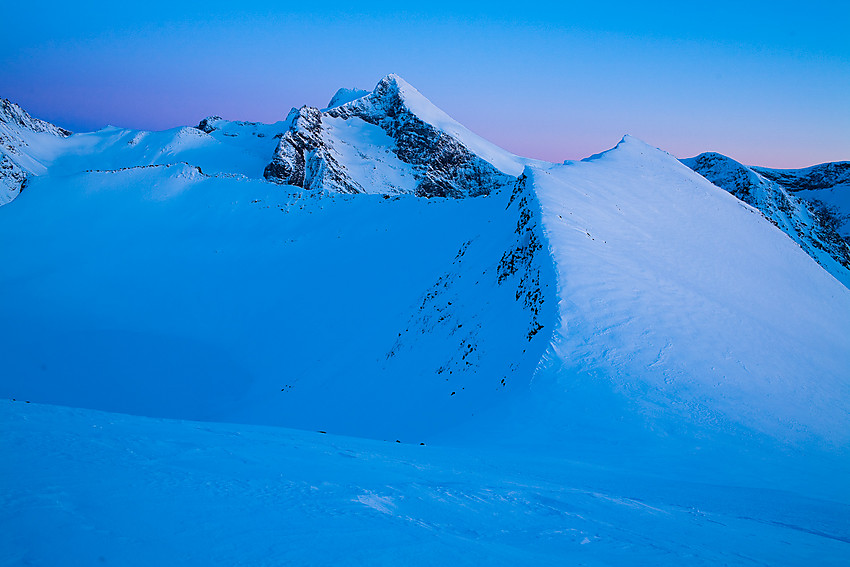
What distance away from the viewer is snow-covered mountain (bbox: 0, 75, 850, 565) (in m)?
4.62

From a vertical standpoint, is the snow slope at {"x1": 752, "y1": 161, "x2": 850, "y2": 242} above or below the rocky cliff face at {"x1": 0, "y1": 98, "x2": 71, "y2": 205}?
above

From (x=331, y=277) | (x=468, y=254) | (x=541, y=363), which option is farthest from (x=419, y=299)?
(x=541, y=363)

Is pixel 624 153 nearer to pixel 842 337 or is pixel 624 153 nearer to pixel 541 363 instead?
pixel 842 337

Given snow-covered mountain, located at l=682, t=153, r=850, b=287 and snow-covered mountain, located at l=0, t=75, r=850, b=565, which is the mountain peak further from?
snow-covered mountain, located at l=682, t=153, r=850, b=287

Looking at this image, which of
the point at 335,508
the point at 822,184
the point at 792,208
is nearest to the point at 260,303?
the point at 335,508

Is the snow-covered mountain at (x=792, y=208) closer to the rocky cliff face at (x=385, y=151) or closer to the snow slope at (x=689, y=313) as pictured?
the snow slope at (x=689, y=313)

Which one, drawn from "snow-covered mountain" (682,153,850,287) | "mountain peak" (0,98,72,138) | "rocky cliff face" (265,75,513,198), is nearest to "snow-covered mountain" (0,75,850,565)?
"rocky cliff face" (265,75,513,198)

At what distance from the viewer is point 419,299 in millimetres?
24234

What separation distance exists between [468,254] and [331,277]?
438 inches

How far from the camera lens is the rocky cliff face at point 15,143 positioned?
66.2m

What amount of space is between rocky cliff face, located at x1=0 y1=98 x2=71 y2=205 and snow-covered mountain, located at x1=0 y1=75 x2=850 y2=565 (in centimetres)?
3818

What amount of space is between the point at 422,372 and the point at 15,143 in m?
108

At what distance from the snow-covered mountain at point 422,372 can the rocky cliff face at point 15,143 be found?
1503 inches

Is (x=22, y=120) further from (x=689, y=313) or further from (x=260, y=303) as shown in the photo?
(x=689, y=313)
